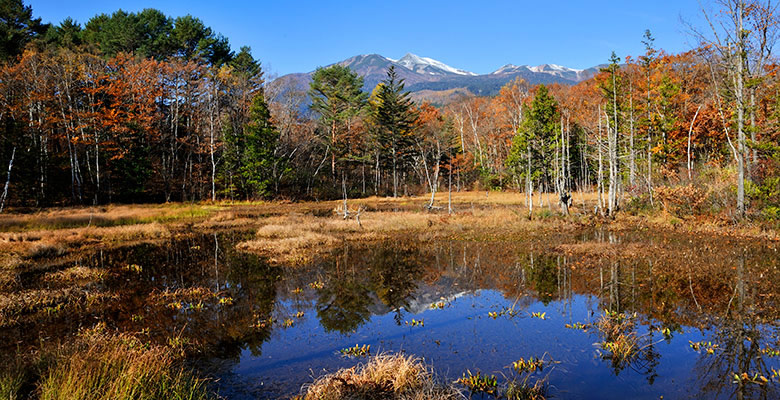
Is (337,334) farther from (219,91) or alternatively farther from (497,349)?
(219,91)

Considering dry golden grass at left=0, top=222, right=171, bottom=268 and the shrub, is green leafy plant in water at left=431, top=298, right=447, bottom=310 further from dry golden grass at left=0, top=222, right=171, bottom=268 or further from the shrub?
the shrub

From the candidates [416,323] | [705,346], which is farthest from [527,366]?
[705,346]

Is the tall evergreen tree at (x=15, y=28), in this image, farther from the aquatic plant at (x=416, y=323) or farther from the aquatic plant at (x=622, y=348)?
the aquatic plant at (x=622, y=348)

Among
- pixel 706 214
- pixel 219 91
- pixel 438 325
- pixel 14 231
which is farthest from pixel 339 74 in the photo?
pixel 438 325

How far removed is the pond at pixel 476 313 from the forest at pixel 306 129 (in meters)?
10.5

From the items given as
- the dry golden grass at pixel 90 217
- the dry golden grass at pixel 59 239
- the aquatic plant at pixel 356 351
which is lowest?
the aquatic plant at pixel 356 351

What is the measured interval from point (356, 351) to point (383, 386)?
2.45 m

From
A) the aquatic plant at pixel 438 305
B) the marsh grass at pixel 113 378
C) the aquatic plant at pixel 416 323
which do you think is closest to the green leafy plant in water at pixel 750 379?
the aquatic plant at pixel 416 323

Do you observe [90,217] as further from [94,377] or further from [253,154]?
[94,377]

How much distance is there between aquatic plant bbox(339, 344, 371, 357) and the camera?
8.72 meters

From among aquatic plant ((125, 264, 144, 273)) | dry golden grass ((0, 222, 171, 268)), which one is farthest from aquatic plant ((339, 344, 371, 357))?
dry golden grass ((0, 222, 171, 268))

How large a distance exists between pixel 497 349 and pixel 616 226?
64.5 ft

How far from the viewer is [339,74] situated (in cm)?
6569

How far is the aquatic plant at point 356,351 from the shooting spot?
8.72m
